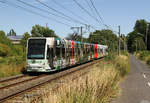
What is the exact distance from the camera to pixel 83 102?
593 centimetres

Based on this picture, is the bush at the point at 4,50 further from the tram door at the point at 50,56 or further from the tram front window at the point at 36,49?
the tram door at the point at 50,56

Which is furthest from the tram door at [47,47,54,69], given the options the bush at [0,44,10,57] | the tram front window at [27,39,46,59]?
the bush at [0,44,10,57]

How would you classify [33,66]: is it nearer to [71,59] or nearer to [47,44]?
[47,44]

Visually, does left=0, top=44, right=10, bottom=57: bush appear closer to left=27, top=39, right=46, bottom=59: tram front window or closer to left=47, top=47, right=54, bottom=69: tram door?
left=27, top=39, right=46, bottom=59: tram front window

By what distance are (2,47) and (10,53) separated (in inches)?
108

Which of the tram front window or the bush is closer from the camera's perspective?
the tram front window

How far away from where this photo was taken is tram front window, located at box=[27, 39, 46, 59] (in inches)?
701

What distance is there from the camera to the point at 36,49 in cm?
1802

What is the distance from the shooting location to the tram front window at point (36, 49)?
17.8 meters

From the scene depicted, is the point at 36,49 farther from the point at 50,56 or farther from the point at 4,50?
the point at 4,50

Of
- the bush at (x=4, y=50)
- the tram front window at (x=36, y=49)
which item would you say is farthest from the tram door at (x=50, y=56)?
the bush at (x=4, y=50)

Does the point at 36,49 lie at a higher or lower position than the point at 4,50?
higher

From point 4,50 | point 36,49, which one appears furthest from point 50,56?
point 4,50

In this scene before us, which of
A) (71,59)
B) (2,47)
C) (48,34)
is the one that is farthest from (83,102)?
(48,34)
